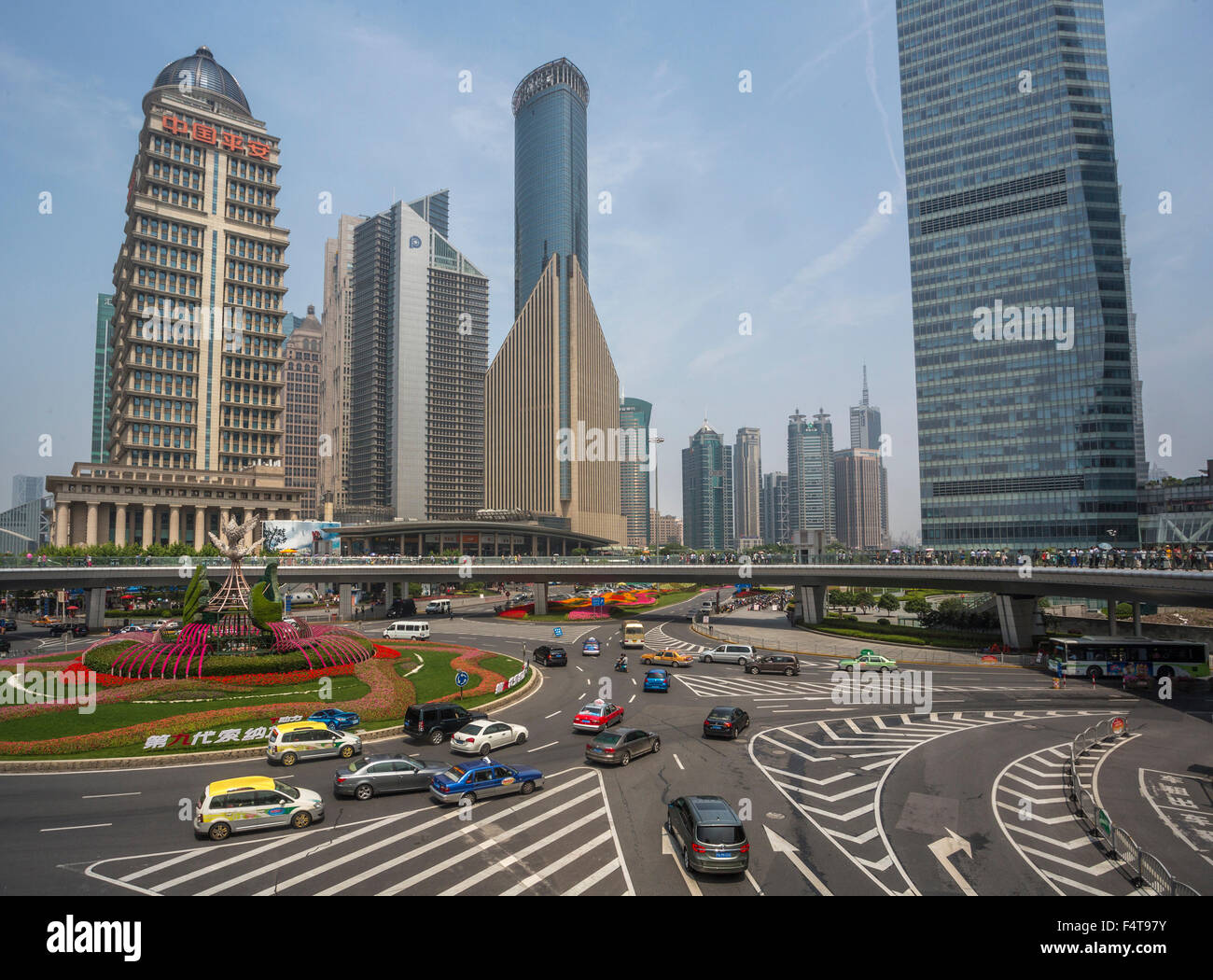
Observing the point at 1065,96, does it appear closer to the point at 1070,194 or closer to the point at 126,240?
the point at 1070,194

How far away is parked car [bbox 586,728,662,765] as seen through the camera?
2552 centimetres

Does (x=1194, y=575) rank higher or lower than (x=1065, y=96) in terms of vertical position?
lower

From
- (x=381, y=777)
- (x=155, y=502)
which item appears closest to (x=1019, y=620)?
(x=381, y=777)

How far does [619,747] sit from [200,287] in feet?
422

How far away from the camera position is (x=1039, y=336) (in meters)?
121

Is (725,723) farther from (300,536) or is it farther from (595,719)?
(300,536)

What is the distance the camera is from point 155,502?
361 feet

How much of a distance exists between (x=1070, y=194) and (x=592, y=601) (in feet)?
371

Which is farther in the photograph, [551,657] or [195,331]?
[195,331]

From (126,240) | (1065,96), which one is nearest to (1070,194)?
(1065,96)

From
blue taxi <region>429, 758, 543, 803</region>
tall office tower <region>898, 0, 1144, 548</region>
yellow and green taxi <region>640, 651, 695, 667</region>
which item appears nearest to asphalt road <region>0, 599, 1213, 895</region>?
blue taxi <region>429, 758, 543, 803</region>

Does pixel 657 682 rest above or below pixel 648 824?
below

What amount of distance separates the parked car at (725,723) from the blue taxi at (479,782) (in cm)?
1005

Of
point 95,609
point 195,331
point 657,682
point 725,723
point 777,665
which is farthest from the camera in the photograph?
point 195,331
